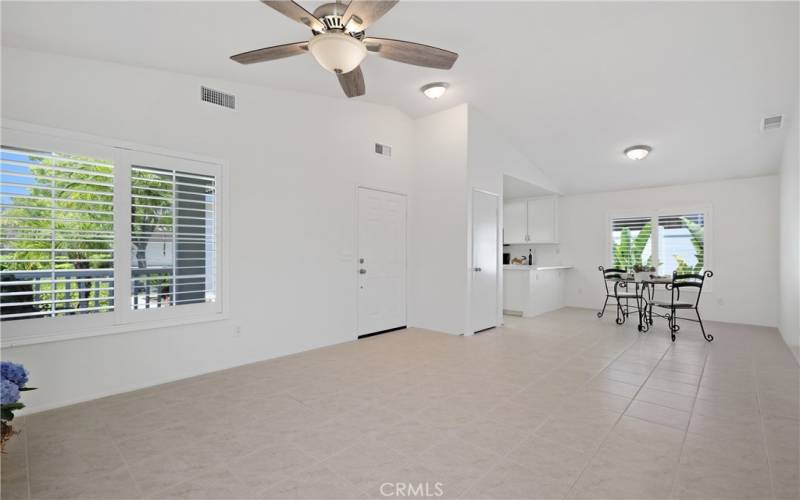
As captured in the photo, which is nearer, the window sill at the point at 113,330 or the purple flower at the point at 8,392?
the purple flower at the point at 8,392

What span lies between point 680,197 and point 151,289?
8212mm

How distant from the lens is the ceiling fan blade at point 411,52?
260cm

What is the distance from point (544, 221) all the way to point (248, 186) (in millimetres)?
6050

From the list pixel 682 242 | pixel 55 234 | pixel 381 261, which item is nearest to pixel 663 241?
pixel 682 242

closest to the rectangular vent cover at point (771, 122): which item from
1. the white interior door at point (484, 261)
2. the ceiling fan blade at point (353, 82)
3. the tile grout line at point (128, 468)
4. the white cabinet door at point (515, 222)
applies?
the white interior door at point (484, 261)

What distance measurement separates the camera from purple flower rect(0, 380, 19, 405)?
1999 millimetres

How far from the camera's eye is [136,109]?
3.30m

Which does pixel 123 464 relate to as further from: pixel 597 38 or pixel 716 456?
pixel 597 38

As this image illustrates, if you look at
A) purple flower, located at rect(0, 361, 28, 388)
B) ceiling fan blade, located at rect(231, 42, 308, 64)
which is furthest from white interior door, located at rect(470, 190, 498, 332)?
purple flower, located at rect(0, 361, 28, 388)

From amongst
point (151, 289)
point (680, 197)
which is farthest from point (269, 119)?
point (680, 197)

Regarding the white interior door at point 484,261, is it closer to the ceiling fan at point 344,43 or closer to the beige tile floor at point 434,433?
the beige tile floor at point 434,433

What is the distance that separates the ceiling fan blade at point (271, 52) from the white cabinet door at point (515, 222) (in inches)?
252

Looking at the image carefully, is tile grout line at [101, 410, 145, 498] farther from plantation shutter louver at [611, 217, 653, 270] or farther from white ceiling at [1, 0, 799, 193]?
plantation shutter louver at [611, 217, 653, 270]

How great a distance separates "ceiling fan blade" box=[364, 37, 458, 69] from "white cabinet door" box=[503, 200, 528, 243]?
5.74m
